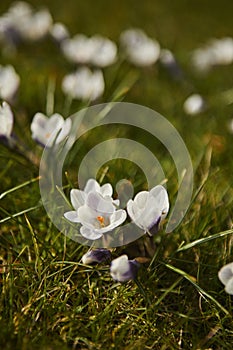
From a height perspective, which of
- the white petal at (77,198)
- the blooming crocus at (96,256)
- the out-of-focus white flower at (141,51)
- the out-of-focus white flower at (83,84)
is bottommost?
the out-of-focus white flower at (141,51)

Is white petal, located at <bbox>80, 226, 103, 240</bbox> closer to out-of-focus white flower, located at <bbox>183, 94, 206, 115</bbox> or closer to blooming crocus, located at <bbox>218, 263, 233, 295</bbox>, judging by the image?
blooming crocus, located at <bbox>218, 263, 233, 295</bbox>

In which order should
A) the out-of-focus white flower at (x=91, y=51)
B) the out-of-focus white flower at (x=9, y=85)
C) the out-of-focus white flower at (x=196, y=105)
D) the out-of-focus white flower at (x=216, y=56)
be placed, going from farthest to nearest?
the out-of-focus white flower at (x=216, y=56) → the out-of-focus white flower at (x=91, y=51) → the out-of-focus white flower at (x=196, y=105) → the out-of-focus white flower at (x=9, y=85)

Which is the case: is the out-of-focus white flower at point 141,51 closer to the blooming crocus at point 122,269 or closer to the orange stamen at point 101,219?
the orange stamen at point 101,219

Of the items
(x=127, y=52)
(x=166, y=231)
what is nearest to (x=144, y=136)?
(x=127, y=52)

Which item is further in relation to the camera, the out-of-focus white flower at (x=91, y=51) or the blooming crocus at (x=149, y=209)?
the out-of-focus white flower at (x=91, y=51)

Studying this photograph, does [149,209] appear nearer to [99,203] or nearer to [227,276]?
[99,203]

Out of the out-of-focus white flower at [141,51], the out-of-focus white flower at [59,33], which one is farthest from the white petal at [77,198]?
the out-of-focus white flower at [141,51]

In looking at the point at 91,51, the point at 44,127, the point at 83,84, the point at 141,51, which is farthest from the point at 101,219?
the point at 141,51
